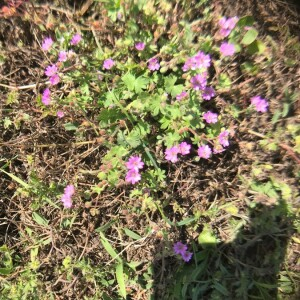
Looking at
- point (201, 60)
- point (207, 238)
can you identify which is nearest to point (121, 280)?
point (207, 238)

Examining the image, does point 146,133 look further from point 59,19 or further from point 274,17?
point 274,17

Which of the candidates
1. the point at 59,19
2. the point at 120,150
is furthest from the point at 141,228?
the point at 59,19

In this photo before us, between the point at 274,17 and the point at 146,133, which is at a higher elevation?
the point at 274,17

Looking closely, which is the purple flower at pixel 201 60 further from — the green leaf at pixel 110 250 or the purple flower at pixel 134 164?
the green leaf at pixel 110 250

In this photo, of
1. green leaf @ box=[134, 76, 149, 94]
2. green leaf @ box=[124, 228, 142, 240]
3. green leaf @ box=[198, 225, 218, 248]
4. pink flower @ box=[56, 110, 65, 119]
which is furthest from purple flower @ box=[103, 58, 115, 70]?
green leaf @ box=[198, 225, 218, 248]

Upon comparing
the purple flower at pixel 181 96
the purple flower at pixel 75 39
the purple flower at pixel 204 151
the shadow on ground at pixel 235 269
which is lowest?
the shadow on ground at pixel 235 269

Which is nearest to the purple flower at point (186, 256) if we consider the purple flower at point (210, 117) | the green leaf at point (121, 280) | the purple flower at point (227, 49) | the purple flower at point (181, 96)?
the green leaf at point (121, 280)

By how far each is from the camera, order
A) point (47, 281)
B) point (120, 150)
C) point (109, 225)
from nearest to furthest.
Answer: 1. point (120, 150)
2. point (109, 225)
3. point (47, 281)
